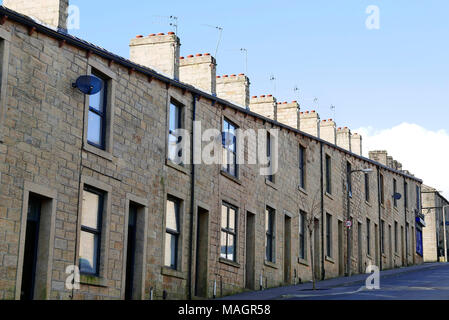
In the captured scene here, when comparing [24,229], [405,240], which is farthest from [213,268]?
[405,240]

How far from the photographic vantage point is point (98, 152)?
1662 centimetres

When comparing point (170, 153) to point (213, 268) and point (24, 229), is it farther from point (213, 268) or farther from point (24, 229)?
point (24, 229)

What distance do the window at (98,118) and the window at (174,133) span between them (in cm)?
279

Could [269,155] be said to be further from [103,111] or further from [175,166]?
[103,111]

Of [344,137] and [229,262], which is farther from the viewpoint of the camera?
[344,137]

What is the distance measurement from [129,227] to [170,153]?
2.66 metres

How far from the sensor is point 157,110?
19.2 metres

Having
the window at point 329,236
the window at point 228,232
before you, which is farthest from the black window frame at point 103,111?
the window at point 329,236

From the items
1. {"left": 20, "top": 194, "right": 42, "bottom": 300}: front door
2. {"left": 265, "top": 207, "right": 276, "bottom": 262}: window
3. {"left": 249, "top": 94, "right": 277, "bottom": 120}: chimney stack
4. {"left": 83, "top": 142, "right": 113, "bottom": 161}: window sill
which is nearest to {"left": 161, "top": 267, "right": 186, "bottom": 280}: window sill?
{"left": 83, "top": 142, "right": 113, "bottom": 161}: window sill

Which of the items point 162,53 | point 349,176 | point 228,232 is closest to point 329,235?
point 349,176

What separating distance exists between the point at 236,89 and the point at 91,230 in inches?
410

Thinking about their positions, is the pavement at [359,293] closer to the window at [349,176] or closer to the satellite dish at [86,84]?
the satellite dish at [86,84]

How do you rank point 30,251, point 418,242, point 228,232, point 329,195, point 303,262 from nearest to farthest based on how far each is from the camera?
point 30,251 < point 228,232 < point 303,262 < point 329,195 < point 418,242

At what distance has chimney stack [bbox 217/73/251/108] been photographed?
2527 cm
